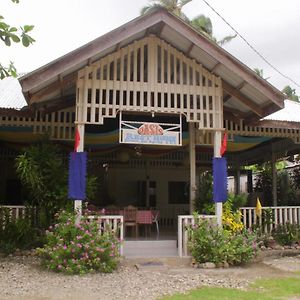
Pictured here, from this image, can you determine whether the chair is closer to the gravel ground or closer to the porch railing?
the gravel ground

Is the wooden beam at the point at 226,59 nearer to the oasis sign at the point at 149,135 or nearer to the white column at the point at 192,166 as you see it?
the oasis sign at the point at 149,135

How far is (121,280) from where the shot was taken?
7781mm

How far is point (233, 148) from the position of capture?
44.4 ft

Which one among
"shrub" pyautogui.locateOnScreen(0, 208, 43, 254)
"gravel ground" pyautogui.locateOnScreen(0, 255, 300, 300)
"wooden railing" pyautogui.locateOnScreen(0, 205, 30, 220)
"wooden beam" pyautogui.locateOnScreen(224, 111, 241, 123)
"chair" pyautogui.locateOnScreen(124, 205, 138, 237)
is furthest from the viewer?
"wooden beam" pyautogui.locateOnScreen(224, 111, 241, 123)

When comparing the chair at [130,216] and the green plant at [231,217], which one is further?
the chair at [130,216]

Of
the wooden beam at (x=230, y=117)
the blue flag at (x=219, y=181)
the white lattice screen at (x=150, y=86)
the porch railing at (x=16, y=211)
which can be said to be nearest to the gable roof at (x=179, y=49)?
the white lattice screen at (x=150, y=86)

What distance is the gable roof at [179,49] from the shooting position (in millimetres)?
9070

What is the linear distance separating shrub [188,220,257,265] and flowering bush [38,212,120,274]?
1.76 m

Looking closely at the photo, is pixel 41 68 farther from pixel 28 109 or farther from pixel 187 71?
pixel 187 71

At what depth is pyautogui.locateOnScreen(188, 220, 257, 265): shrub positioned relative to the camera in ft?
30.3

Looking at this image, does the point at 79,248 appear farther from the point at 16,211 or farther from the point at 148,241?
the point at 16,211

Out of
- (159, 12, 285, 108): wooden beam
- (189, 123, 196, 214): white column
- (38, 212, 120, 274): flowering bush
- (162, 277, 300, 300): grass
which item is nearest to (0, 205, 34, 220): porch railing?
(38, 212, 120, 274): flowering bush

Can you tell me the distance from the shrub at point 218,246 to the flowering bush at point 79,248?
1.76m

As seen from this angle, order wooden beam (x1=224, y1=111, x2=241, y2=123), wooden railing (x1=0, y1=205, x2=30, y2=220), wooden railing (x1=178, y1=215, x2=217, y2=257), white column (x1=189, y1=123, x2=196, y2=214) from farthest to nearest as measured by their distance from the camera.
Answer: wooden beam (x1=224, y1=111, x2=241, y2=123), white column (x1=189, y1=123, x2=196, y2=214), wooden railing (x1=0, y1=205, x2=30, y2=220), wooden railing (x1=178, y1=215, x2=217, y2=257)
